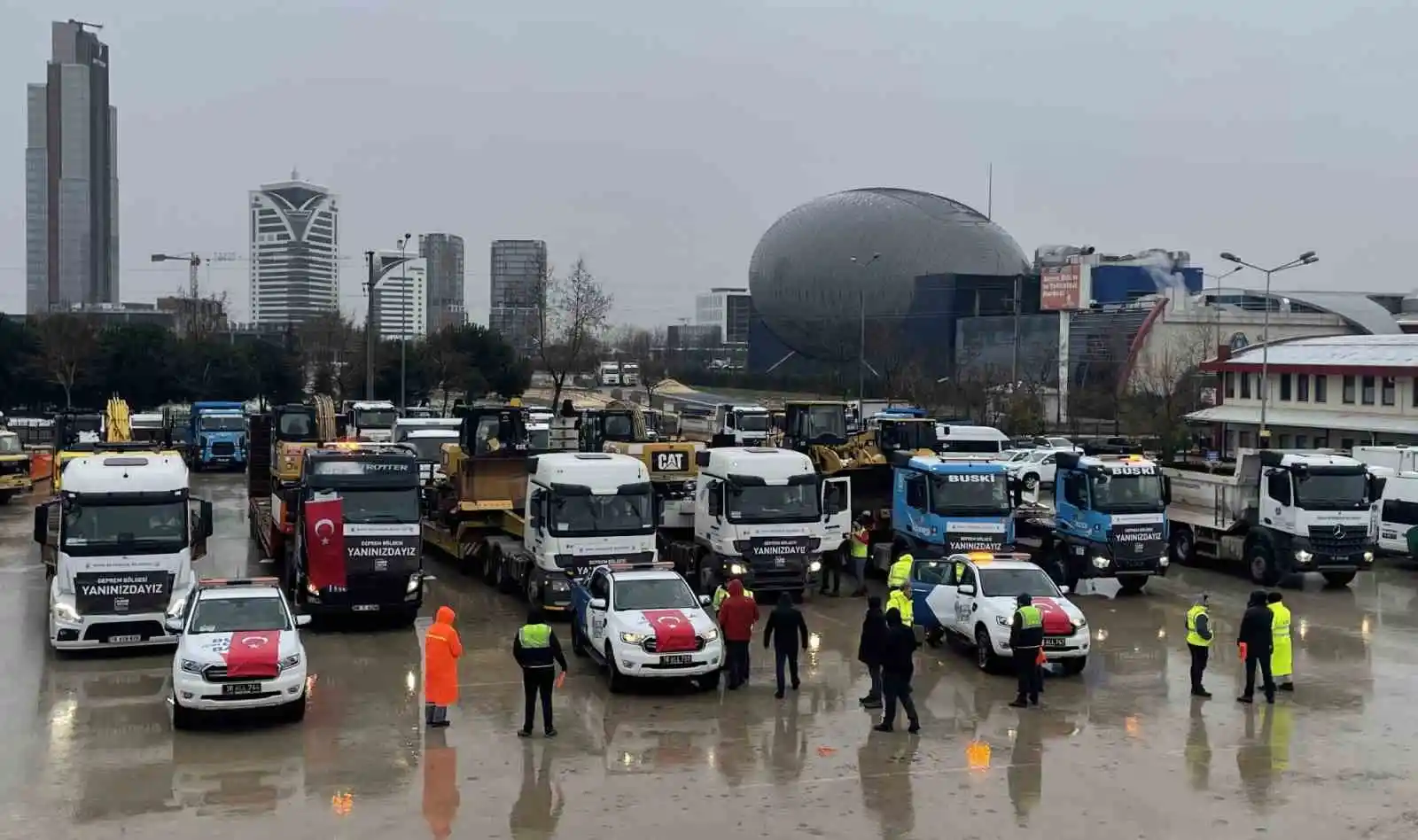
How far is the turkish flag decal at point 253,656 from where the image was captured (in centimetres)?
1465

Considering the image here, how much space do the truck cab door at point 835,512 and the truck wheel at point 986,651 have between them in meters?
5.86

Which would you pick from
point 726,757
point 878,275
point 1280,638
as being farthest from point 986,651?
point 878,275

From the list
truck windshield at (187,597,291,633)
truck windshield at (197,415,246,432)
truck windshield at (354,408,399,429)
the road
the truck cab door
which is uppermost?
truck windshield at (354,408,399,429)

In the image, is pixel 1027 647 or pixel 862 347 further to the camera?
pixel 862 347

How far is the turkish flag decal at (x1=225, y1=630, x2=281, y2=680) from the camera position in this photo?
48.1 feet

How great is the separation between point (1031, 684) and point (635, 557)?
7.42m

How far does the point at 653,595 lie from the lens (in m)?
17.5

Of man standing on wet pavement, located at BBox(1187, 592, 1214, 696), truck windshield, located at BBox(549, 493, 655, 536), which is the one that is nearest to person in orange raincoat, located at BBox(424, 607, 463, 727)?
truck windshield, located at BBox(549, 493, 655, 536)

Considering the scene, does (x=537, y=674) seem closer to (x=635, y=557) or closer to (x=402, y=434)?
(x=635, y=557)

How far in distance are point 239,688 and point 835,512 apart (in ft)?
40.6

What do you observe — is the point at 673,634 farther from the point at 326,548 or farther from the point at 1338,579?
the point at 1338,579

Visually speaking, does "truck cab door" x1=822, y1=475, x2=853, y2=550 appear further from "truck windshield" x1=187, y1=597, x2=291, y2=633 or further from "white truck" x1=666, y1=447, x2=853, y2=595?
"truck windshield" x1=187, y1=597, x2=291, y2=633

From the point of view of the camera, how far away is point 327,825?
38.5ft

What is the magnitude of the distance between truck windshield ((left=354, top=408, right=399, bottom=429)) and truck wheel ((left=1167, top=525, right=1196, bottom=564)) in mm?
27468
